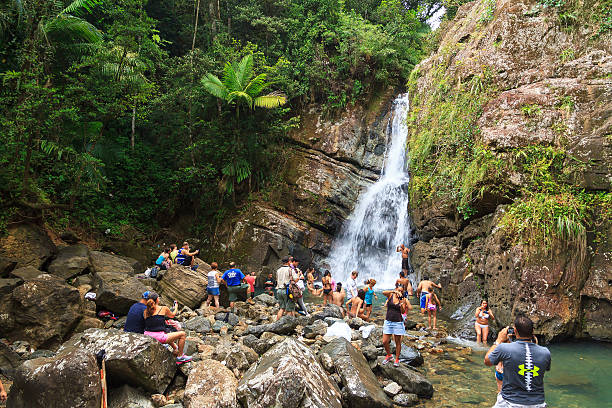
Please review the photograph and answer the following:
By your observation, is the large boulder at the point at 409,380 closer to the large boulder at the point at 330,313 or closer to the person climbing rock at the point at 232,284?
the large boulder at the point at 330,313

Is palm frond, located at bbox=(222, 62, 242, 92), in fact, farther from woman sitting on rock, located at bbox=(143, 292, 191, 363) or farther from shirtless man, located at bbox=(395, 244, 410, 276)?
woman sitting on rock, located at bbox=(143, 292, 191, 363)

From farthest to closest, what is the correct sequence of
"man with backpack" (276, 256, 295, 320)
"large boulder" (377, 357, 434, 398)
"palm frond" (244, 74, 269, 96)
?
"palm frond" (244, 74, 269, 96) < "man with backpack" (276, 256, 295, 320) < "large boulder" (377, 357, 434, 398)

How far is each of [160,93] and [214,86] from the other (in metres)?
2.76

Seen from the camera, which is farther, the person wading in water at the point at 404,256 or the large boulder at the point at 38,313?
the person wading in water at the point at 404,256

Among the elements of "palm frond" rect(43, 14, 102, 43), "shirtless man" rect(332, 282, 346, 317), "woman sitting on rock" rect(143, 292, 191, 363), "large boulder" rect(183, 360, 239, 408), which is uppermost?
"palm frond" rect(43, 14, 102, 43)

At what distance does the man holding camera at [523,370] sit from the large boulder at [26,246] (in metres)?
11.1

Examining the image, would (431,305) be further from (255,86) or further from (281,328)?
(255,86)

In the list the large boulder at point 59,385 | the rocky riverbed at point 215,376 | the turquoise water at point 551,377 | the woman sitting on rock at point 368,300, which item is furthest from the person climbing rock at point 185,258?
the turquoise water at point 551,377

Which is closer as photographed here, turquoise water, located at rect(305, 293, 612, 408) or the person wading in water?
turquoise water, located at rect(305, 293, 612, 408)

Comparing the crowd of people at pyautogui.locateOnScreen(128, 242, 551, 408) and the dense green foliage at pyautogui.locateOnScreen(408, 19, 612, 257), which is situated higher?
the dense green foliage at pyautogui.locateOnScreen(408, 19, 612, 257)

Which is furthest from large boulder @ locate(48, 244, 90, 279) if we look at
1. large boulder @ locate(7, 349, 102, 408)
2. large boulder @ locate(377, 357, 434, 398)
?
large boulder @ locate(377, 357, 434, 398)

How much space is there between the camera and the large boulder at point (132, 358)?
5.20m

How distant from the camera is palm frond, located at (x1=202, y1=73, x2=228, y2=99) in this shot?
17047 millimetres

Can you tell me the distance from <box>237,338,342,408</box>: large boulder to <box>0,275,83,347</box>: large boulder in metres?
4.87
